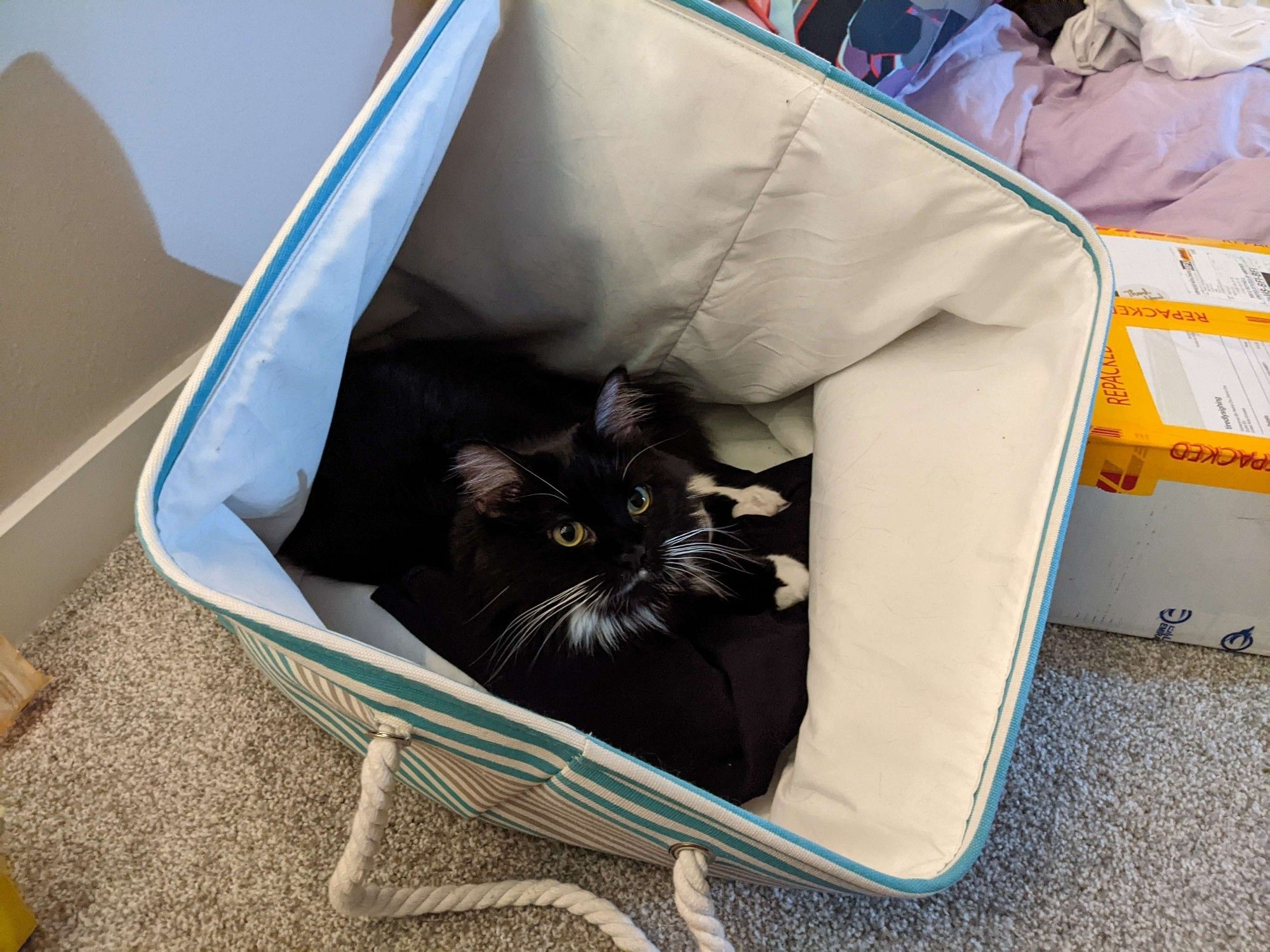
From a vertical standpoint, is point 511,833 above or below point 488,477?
below

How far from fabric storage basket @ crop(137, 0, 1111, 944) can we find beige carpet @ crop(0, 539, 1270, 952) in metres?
0.11

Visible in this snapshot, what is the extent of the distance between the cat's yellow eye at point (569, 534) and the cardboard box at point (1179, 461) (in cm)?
53

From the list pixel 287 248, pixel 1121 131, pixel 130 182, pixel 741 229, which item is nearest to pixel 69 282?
pixel 130 182

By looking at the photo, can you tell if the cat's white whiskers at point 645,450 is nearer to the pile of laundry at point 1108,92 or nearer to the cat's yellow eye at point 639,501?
the cat's yellow eye at point 639,501

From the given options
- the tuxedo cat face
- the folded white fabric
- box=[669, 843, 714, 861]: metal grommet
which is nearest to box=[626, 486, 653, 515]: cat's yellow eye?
the tuxedo cat face

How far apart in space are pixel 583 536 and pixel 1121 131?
1.13 m

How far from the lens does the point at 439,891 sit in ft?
2.56

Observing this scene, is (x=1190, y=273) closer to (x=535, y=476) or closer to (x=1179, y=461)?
(x=1179, y=461)

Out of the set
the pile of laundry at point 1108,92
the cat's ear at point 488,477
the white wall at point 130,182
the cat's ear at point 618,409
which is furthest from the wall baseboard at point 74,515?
the pile of laundry at point 1108,92

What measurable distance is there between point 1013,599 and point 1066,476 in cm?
12

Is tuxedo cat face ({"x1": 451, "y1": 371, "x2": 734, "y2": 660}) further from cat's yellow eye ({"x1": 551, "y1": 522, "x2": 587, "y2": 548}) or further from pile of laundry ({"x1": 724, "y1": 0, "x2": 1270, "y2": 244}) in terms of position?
pile of laundry ({"x1": 724, "y1": 0, "x2": 1270, "y2": 244})

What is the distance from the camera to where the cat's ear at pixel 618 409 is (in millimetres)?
858

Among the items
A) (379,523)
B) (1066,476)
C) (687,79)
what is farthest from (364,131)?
(1066,476)

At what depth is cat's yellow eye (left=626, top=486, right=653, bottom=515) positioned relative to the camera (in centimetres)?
91
